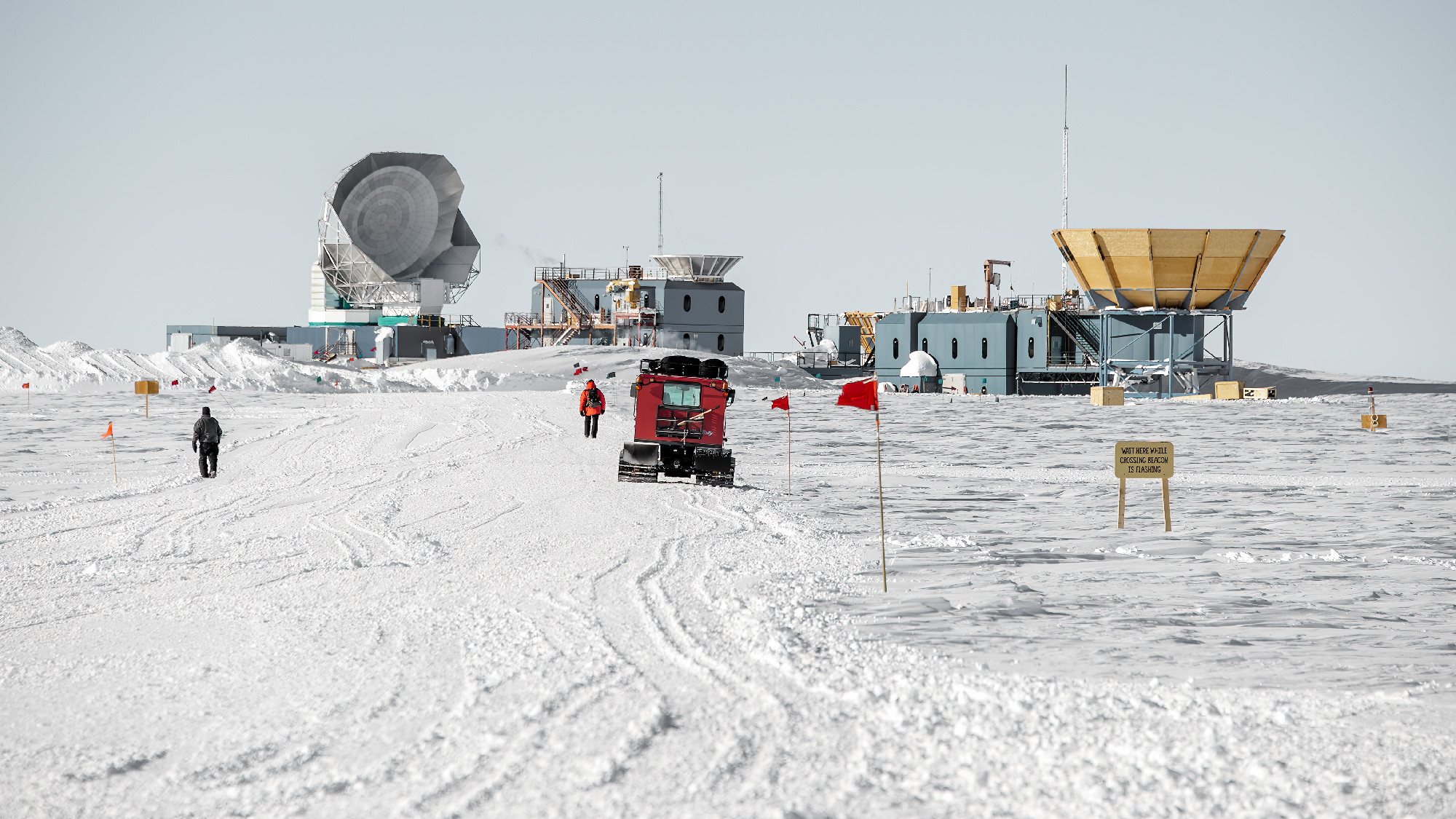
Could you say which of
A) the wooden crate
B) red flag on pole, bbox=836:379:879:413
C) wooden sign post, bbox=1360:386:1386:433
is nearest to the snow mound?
the wooden crate

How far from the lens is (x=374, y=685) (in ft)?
23.0

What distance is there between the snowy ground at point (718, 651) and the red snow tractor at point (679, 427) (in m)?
0.51

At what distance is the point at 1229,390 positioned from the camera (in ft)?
161

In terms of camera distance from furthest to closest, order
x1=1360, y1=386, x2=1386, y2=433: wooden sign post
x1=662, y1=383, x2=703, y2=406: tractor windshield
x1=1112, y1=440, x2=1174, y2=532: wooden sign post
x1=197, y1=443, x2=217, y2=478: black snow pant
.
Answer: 1. x1=1360, y1=386, x2=1386, y2=433: wooden sign post
2. x1=197, y1=443, x2=217, y2=478: black snow pant
3. x1=662, y1=383, x2=703, y2=406: tractor windshield
4. x1=1112, y1=440, x2=1174, y2=532: wooden sign post

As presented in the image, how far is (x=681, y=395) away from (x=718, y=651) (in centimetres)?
1212

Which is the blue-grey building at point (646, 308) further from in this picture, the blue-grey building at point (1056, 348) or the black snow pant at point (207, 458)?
the black snow pant at point (207, 458)

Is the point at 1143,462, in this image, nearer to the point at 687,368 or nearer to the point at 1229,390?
the point at 687,368

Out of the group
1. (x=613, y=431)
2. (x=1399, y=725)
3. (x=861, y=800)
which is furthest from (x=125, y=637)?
(x=613, y=431)

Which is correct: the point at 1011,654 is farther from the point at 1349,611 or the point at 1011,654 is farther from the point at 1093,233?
the point at 1093,233

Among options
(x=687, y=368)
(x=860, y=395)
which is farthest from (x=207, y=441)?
(x=860, y=395)

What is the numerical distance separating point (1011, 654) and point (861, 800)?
3.15 m

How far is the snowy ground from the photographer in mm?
5445

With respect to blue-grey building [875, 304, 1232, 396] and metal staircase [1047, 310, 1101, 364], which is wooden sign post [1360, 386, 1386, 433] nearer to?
blue-grey building [875, 304, 1232, 396]

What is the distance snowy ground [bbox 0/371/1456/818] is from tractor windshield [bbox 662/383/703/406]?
1618 mm
